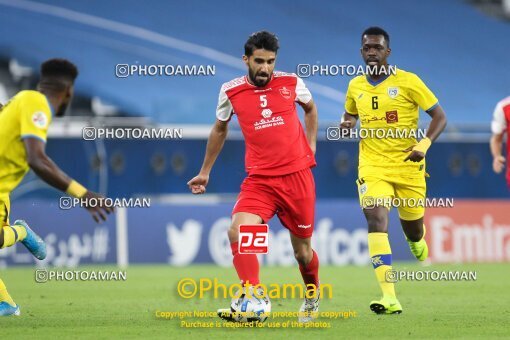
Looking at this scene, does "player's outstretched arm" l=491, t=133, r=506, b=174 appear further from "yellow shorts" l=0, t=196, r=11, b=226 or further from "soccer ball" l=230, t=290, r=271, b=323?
"yellow shorts" l=0, t=196, r=11, b=226

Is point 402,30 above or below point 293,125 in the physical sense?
above

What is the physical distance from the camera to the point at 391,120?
10.4m

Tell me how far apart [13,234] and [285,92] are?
2.66 metres

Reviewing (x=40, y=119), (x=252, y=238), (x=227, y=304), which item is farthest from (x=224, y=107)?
(x=227, y=304)

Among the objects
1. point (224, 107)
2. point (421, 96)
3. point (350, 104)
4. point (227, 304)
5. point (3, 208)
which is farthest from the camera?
point (227, 304)

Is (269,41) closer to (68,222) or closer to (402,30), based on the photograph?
(68,222)

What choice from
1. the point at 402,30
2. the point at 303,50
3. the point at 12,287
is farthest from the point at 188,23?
the point at 12,287

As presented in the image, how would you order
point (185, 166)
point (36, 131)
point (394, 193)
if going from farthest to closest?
point (185, 166) < point (394, 193) < point (36, 131)

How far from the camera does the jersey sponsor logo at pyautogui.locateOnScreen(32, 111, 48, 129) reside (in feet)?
26.2

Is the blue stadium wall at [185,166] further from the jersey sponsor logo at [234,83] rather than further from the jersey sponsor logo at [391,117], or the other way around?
the jersey sponsor logo at [234,83]

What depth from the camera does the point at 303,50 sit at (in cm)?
2620

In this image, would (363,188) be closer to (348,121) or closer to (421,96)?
(348,121)

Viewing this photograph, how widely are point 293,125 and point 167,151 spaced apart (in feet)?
40.2

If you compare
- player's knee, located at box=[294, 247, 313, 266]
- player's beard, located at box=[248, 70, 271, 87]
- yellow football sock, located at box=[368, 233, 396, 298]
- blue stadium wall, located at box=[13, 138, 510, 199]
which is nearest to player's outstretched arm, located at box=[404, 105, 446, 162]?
yellow football sock, located at box=[368, 233, 396, 298]
